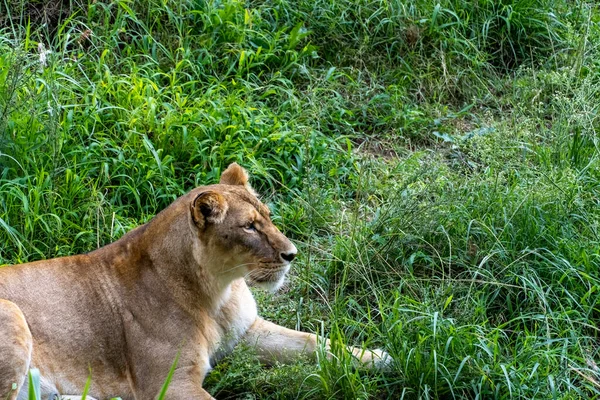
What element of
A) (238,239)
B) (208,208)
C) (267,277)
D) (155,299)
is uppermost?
(208,208)

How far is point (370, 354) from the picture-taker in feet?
15.9

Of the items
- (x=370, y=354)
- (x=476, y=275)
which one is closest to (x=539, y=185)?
(x=476, y=275)

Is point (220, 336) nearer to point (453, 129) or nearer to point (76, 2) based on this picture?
point (453, 129)

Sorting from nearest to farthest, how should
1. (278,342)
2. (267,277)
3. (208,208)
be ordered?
(208,208) → (267,277) → (278,342)

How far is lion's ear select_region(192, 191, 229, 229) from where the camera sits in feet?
15.4

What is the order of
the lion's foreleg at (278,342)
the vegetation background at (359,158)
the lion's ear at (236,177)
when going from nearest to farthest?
the vegetation background at (359,158) < the lion's foreleg at (278,342) < the lion's ear at (236,177)

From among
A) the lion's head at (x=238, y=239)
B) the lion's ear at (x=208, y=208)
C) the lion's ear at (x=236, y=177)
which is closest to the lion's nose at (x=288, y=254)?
the lion's head at (x=238, y=239)

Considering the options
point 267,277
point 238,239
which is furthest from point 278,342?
point 238,239

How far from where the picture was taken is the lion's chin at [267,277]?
4816 mm

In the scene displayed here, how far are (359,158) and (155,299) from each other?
2.39 metres

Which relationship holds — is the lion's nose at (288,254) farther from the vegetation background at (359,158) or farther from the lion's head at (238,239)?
the vegetation background at (359,158)

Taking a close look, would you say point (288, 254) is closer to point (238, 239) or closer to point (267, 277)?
point (267, 277)

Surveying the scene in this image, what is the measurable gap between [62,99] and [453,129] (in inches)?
104

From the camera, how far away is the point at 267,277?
4.83m
